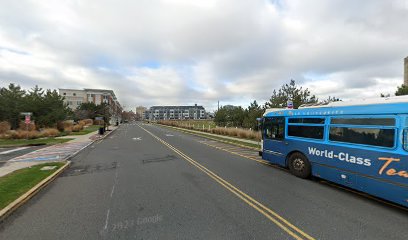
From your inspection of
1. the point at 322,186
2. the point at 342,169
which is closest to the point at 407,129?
the point at 342,169

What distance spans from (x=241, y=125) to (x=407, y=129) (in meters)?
31.7

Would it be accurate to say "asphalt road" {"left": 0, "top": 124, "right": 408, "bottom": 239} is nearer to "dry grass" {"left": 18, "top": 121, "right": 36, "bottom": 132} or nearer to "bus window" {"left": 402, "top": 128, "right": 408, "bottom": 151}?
"bus window" {"left": 402, "top": 128, "right": 408, "bottom": 151}

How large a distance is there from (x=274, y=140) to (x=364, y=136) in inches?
161

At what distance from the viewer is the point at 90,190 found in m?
6.99

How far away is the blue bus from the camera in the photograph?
5.54 meters

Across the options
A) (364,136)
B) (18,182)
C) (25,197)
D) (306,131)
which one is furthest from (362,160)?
(18,182)

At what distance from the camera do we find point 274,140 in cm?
1023

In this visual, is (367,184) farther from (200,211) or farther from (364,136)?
(200,211)

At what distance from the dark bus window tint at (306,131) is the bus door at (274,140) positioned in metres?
0.51

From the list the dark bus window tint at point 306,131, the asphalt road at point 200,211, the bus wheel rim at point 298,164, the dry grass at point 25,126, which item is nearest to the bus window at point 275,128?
the dark bus window tint at point 306,131

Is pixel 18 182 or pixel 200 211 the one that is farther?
pixel 18 182

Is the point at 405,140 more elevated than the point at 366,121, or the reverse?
the point at 366,121

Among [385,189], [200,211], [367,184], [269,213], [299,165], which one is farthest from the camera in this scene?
[299,165]

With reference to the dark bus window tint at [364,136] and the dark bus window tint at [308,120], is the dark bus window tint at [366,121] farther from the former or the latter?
the dark bus window tint at [308,120]
